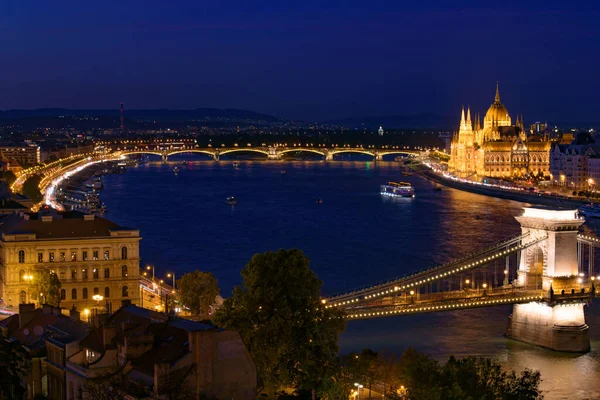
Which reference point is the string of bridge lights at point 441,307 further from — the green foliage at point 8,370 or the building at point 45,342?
the green foliage at point 8,370

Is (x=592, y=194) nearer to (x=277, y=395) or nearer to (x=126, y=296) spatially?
(x=126, y=296)

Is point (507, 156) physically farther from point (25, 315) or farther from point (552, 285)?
point (25, 315)

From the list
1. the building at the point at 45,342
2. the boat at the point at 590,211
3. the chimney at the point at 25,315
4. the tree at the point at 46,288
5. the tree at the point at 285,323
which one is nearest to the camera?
the building at the point at 45,342

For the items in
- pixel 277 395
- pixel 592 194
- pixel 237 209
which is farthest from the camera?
pixel 592 194

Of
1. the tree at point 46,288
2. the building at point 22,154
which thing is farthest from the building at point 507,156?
the tree at point 46,288

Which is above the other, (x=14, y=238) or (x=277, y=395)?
(x=14, y=238)

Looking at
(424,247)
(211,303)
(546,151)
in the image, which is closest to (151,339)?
(211,303)

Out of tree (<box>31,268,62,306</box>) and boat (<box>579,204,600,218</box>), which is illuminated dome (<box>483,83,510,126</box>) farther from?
tree (<box>31,268,62,306</box>)
